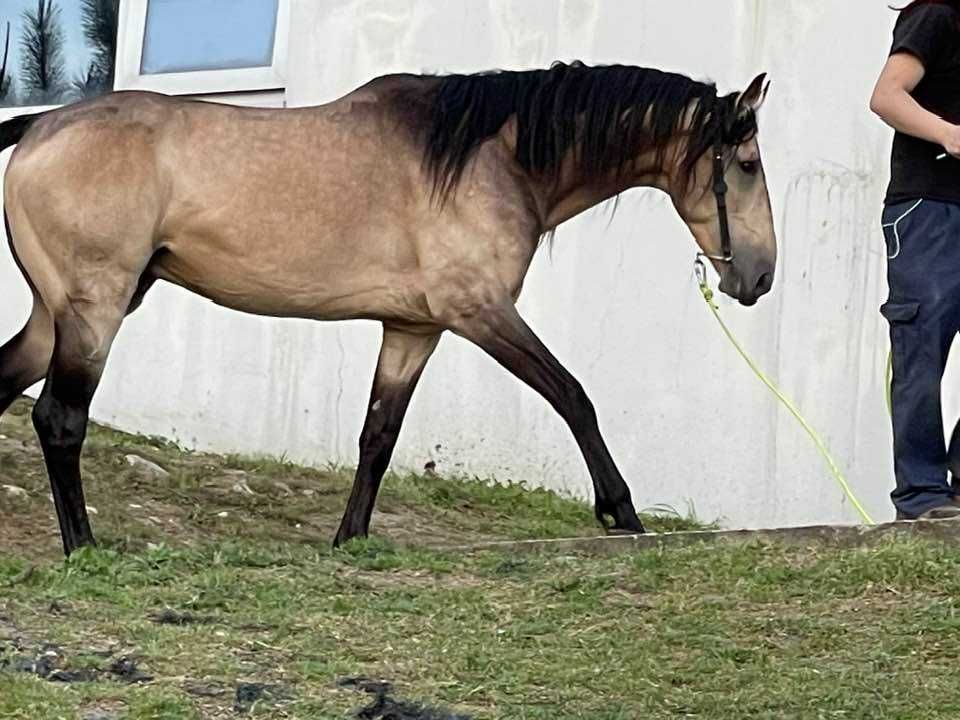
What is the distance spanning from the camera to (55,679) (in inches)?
166

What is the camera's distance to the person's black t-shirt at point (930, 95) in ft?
19.2

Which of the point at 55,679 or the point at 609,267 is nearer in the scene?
the point at 55,679

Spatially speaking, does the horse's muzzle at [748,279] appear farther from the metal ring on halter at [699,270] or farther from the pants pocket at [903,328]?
the pants pocket at [903,328]

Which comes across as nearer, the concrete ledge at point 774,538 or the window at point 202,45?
the concrete ledge at point 774,538

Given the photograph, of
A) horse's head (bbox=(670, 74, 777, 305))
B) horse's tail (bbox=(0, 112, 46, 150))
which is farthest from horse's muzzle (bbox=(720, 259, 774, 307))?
horse's tail (bbox=(0, 112, 46, 150))

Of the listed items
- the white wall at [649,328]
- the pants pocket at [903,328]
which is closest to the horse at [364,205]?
the pants pocket at [903,328]

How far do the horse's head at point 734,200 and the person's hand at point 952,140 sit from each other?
817mm

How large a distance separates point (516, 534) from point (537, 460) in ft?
2.91

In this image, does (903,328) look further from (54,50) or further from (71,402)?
(54,50)

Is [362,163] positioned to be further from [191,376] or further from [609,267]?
[191,376]

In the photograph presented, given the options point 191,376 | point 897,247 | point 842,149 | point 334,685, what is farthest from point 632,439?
point 334,685

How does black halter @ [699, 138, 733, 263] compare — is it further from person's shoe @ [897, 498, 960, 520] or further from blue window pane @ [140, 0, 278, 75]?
blue window pane @ [140, 0, 278, 75]

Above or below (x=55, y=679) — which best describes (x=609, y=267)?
above

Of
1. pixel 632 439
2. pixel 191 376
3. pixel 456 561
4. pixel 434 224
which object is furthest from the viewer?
pixel 191 376
